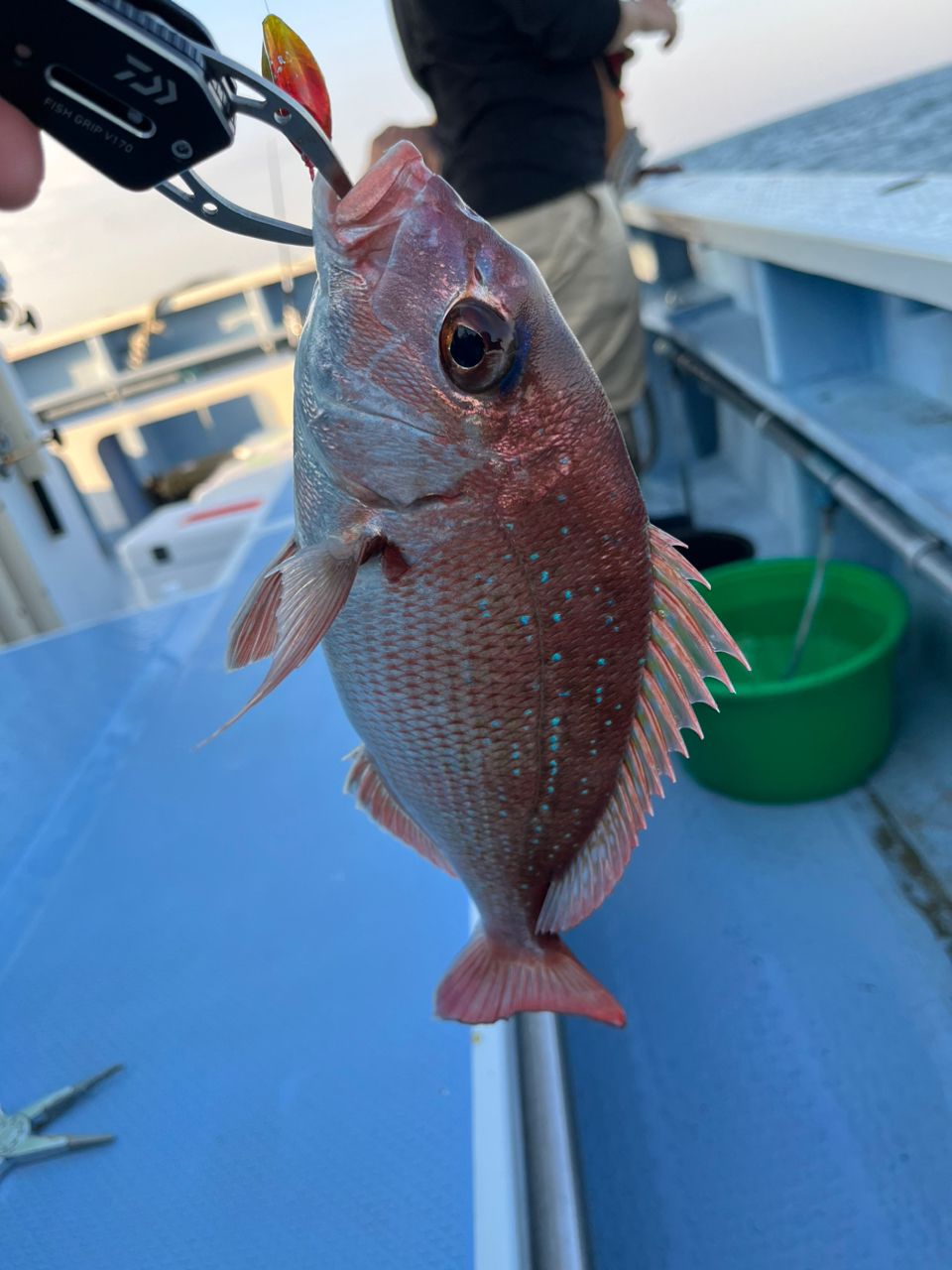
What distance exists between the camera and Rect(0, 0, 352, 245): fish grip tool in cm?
62

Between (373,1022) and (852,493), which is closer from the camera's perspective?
(373,1022)

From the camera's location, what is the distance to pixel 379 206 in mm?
783

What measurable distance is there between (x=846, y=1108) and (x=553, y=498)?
1271 millimetres

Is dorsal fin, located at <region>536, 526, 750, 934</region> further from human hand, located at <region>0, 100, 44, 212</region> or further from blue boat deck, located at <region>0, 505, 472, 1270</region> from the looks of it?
human hand, located at <region>0, 100, 44, 212</region>

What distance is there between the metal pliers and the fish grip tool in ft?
3.74

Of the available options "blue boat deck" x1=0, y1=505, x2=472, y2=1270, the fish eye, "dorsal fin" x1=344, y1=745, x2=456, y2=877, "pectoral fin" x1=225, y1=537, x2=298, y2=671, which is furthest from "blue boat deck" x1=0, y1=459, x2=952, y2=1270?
the fish eye

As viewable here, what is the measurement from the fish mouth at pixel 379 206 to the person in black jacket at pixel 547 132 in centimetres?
135

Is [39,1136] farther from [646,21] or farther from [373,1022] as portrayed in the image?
[646,21]

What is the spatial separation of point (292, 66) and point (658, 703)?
0.67 metres

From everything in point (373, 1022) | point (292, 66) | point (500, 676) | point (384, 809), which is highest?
point (292, 66)

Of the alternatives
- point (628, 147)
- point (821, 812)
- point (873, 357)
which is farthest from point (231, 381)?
point (821, 812)

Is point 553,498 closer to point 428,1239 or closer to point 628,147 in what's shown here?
point 428,1239

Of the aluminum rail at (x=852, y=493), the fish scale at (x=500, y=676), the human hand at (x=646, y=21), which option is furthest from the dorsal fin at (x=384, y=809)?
the human hand at (x=646, y=21)

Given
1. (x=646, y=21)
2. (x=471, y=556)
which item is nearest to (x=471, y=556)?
(x=471, y=556)
